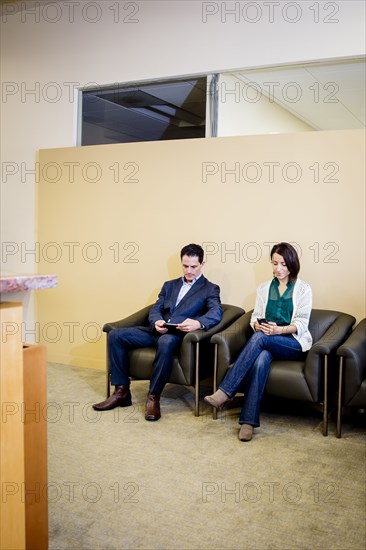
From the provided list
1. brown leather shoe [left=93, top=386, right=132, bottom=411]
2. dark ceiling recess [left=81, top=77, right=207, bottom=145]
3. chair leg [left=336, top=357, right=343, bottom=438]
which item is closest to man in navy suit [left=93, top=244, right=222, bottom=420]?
brown leather shoe [left=93, top=386, right=132, bottom=411]

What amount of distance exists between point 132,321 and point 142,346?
368mm

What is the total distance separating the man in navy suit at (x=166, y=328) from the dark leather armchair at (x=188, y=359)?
0.17 ft

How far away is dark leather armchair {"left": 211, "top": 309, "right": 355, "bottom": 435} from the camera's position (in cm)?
383

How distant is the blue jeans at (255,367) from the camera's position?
12.8 ft

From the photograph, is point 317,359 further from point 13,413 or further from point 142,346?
point 13,413

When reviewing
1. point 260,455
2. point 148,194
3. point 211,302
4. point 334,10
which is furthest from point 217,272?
point 334,10

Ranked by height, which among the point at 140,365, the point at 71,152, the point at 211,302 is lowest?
the point at 140,365

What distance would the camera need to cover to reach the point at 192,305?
4602 millimetres

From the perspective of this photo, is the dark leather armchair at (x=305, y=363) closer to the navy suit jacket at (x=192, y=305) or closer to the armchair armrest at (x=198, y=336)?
the armchair armrest at (x=198, y=336)

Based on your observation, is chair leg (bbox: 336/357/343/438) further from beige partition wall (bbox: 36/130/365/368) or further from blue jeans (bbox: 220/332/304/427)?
beige partition wall (bbox: 36/130/365/368)

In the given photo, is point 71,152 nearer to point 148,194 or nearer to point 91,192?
point 91,192

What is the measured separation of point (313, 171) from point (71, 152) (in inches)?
94.8

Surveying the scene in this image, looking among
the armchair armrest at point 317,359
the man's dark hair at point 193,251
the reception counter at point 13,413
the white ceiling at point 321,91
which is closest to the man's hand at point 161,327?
the man's dark hair at point 193,251

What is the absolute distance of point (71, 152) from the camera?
574 centimetres
